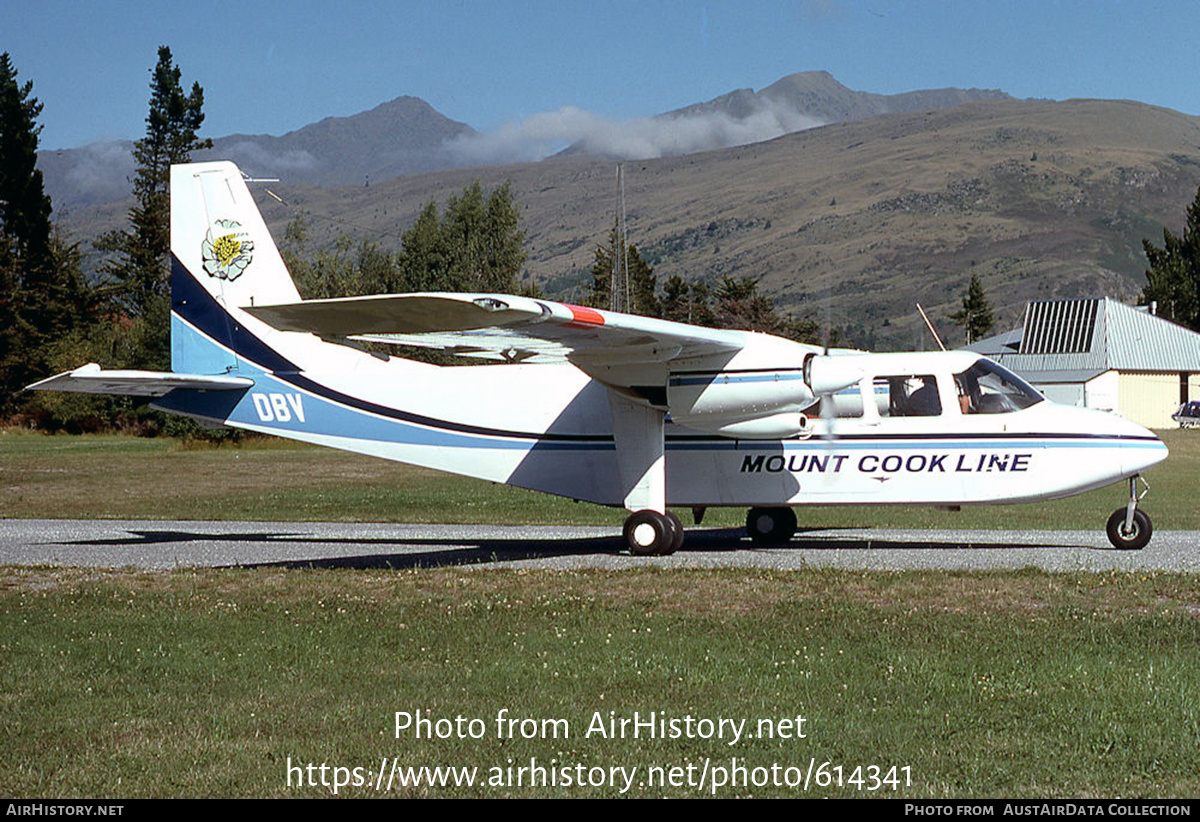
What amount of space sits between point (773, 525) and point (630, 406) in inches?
133

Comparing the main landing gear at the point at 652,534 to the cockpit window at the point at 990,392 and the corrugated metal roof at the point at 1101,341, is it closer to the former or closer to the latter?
the cockpit window at the point at 990,392

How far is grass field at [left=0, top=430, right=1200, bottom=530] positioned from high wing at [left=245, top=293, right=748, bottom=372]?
7.94 meters

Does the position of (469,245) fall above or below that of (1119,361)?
above

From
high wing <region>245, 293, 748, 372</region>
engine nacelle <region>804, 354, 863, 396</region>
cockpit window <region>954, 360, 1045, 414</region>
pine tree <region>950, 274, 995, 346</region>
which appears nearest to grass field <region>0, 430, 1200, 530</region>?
cockpit window <region>954, 360, 1045, 414</region>

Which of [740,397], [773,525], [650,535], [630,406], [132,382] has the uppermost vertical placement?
[132,382]

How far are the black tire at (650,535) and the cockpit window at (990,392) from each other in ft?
13.9

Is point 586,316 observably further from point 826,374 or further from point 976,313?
point 976,313

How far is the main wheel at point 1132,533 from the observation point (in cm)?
1616

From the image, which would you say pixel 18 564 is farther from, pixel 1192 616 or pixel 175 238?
pixel 1192 616

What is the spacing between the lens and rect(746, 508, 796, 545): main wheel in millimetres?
18109

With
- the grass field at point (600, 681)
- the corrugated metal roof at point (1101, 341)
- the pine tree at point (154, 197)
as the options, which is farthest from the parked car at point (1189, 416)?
the grass field at point (600, 681)

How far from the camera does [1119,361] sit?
3351 inches

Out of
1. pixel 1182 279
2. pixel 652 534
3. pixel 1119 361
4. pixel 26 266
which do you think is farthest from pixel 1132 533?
pixel 1182 279
